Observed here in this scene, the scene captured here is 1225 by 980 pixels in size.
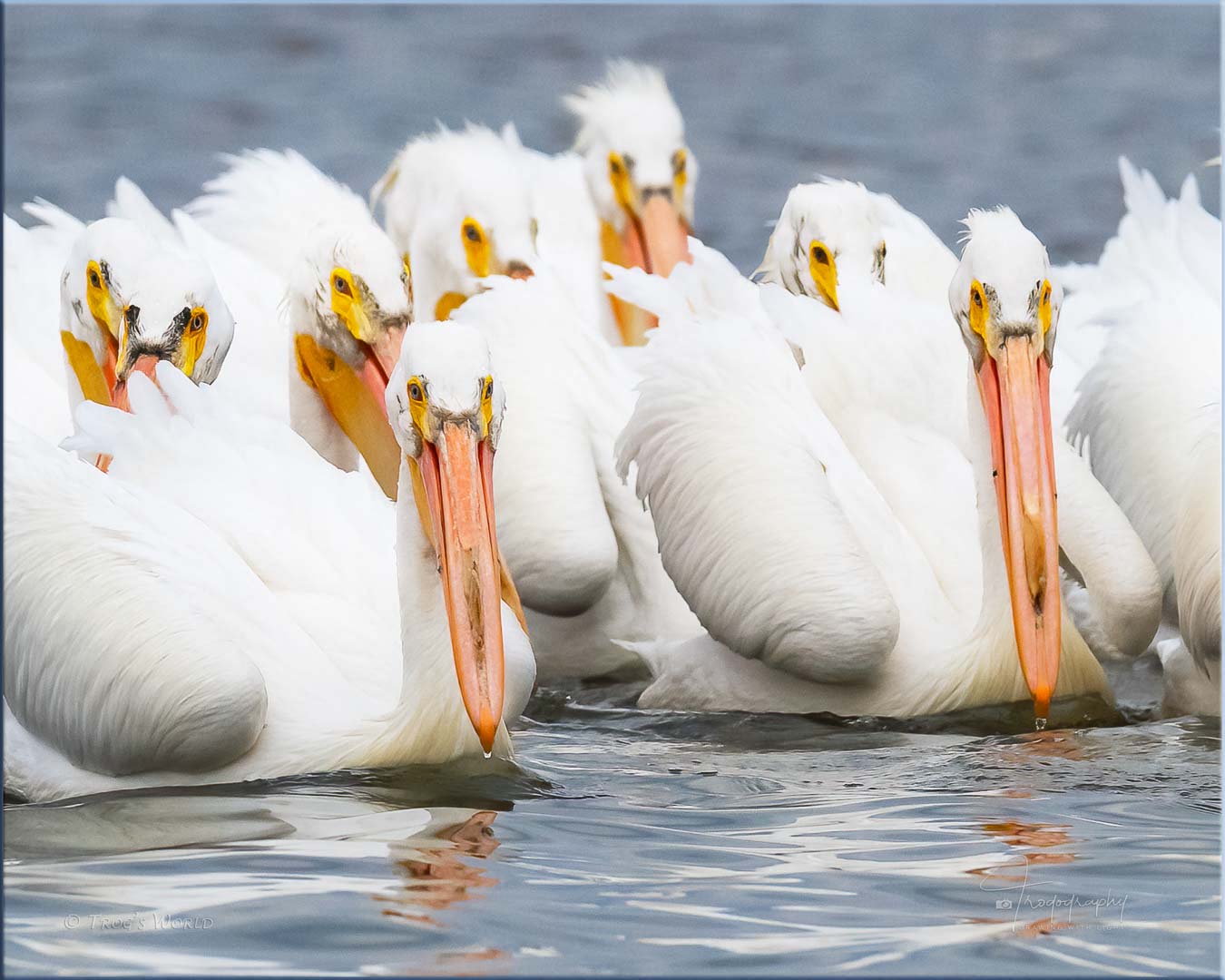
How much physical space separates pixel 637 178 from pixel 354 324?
2.41 meters

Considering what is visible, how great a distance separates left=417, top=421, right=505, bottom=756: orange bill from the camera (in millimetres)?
4527

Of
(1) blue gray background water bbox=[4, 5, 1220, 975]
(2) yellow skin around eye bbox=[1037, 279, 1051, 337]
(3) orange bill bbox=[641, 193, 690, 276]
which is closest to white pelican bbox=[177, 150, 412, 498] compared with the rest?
(1) blue gray background water bbox=[4, 5, 1220, 975]

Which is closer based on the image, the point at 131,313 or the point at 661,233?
the point at 131,313

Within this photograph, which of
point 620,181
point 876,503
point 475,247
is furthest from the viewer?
point 620,181

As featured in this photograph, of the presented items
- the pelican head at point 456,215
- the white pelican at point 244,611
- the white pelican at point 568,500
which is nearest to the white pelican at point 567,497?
the white pelican at point 568,500

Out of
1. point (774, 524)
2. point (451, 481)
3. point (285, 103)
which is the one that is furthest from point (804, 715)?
point (285, 103)

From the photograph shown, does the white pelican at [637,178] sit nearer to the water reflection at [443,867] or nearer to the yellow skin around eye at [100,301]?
the yellow skin around eye at [100,301]

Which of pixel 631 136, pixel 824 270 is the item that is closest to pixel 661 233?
pixel 631 136

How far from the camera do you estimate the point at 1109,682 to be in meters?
6.15

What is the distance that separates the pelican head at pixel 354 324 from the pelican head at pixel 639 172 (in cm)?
210

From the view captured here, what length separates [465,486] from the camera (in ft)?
14.9

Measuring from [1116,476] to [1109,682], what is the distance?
537 mm

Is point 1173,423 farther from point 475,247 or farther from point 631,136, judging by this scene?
point 631,136

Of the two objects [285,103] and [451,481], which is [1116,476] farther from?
[285,103]
